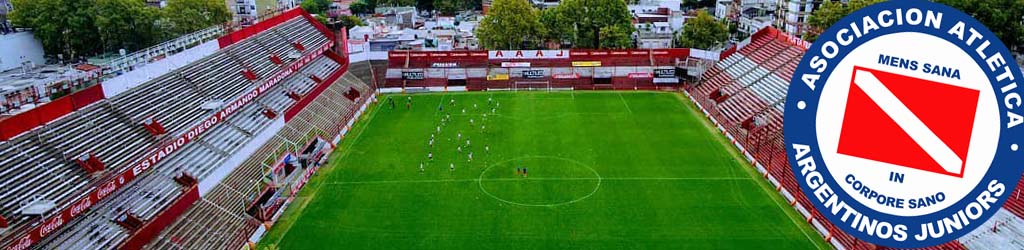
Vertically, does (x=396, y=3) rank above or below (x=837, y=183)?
below

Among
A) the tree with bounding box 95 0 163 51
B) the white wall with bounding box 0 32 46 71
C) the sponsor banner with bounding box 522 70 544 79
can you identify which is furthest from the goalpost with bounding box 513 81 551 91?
the white wall with bounding box 0 32 46 71

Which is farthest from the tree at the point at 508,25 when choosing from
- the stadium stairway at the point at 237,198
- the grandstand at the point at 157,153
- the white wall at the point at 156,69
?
the white wall at the point at 156,69

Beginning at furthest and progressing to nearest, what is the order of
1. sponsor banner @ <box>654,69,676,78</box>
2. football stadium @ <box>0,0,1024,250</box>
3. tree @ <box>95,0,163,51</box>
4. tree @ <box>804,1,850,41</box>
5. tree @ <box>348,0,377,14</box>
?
tree @ <box>348,0,377,14</box> < tree @ <box>95,0,163,51</box> < sponsor banner @ <box>654,69,676,78</box> < tree @ <box>804,1,850,41</box> < football stadium @ <box>0,0,1024,250</box>

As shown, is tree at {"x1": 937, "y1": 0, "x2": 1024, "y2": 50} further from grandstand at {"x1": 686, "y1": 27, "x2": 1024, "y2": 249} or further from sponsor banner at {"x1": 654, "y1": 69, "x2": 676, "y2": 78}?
sponsor banner at {"x1": 654, "y1": 69, "x2": 676, "y2": 78}

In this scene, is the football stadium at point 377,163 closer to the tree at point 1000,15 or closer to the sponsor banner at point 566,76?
the sponsor banner at point 566,76

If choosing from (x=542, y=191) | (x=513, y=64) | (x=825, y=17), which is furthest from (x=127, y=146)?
(x=825, y=17)

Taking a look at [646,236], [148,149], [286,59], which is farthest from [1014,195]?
[286,59]

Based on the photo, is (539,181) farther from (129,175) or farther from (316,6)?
(316,6)
